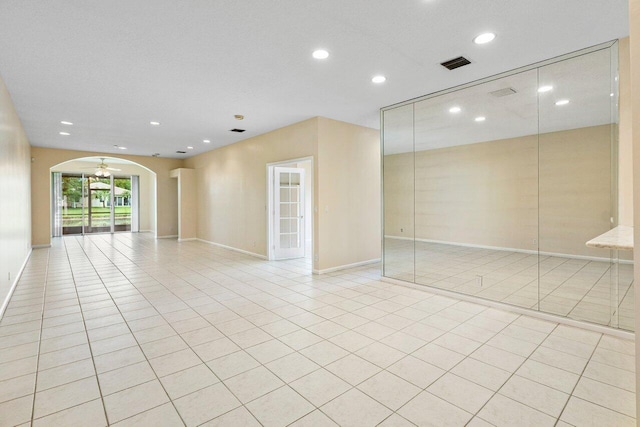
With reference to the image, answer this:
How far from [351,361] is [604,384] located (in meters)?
1.81

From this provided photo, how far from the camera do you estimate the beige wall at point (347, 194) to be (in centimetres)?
561

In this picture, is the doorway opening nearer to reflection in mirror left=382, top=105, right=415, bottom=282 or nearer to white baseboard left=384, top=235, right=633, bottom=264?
reflection in mirror left=382, top=105, right=415, bottom=282

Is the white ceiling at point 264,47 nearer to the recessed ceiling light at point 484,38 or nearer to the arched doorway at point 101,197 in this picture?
the recessed ceiling light at point 484,38

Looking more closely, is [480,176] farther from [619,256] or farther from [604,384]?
[604,384]

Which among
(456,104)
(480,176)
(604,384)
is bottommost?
(604,384)

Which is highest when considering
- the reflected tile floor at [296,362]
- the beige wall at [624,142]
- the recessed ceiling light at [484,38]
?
the recessed ceiling light at [484,38]

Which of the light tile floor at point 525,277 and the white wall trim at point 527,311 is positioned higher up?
the light tile floor at point 525,277

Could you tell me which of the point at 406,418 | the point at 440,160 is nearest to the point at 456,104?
the point at 440,160

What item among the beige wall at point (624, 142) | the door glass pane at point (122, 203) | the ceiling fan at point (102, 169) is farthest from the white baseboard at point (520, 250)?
the door glass pane at point (122, 203)

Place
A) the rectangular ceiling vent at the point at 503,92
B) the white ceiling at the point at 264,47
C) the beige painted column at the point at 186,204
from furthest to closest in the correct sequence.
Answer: the beige painted column at the point at 186,204 → the rectangular ceiling vent at the point at 503,92 → the white ceiling at the point at 264,47

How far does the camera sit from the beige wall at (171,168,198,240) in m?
10.2

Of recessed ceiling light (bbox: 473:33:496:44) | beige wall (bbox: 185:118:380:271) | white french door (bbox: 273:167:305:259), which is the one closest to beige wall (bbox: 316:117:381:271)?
beige wall (bbox: 185:118:380:271)

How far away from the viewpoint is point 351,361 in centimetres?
256

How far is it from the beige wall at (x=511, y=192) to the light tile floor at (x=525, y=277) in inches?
8.1
